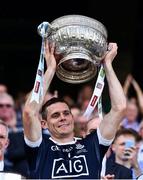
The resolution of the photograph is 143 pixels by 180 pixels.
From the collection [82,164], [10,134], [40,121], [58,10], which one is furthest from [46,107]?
[58,10]

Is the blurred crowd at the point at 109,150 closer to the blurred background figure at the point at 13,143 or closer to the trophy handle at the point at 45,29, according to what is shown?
the blurred background figure at the point at 13,143

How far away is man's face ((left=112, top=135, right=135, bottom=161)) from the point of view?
8102 millimetres

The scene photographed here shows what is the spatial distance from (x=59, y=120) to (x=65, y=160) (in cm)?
33

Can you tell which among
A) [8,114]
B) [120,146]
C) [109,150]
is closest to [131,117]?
[8,114]

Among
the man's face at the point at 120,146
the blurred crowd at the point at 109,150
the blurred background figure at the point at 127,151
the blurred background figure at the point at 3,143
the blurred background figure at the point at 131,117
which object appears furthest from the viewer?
the blurred background figure at the point at 131,117

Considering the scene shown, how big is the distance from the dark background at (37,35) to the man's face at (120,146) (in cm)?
624

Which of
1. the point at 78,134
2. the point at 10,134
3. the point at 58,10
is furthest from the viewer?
the point at 58,10

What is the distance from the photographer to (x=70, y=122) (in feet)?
21.7

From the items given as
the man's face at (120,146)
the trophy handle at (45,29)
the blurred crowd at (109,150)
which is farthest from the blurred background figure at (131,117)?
the trophy handle at (45,29)

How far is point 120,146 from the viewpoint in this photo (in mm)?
8148

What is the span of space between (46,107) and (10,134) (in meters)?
2.65

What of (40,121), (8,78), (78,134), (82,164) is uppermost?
(8,78)

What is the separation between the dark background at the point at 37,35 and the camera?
1459cm

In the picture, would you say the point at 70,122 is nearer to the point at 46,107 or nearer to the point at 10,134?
the point at 46,107
